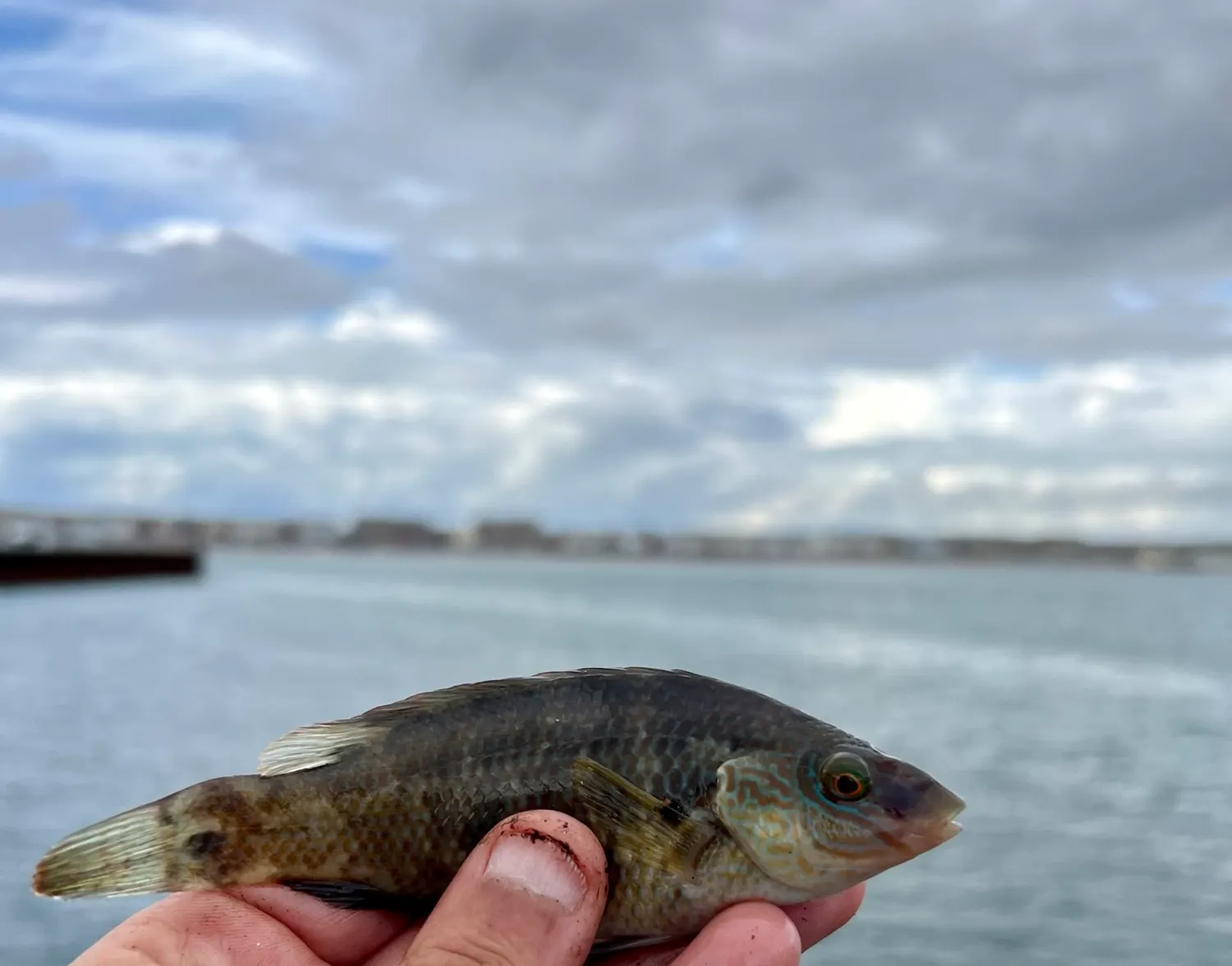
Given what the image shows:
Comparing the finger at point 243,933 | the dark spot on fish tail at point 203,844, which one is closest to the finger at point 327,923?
the finger at point 243,933

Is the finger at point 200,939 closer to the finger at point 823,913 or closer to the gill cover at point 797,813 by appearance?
the gill cover at point 797,813

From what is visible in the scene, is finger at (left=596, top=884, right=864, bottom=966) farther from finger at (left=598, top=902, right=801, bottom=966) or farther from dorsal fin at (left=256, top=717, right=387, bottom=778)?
dorsal fin at (left=256, top=717, right=387, bottom=778)

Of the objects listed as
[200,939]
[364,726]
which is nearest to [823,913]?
[364,726]

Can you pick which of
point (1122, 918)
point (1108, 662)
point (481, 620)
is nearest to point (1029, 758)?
point (1122, 918)

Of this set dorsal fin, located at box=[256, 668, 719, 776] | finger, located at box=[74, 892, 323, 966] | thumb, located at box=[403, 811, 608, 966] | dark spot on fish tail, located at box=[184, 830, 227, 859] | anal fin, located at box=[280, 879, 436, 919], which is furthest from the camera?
dorsal fin, located at box=[256, 668, 719, 776]

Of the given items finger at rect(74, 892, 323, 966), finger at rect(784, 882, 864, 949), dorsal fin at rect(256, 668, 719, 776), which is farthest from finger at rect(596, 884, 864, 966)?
finger at rect(74, 892, 323, 966)

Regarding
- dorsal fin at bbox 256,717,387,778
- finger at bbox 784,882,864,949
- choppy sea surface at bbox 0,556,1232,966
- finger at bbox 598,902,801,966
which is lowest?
choppy sea surface at bbox 0,556,1232,966

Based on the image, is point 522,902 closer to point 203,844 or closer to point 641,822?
point 641,822
